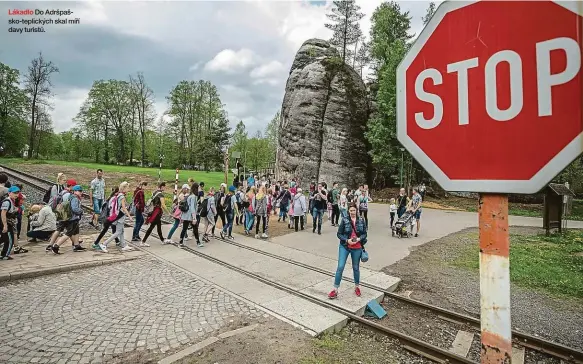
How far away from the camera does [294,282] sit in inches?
292

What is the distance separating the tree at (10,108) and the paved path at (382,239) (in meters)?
47.1

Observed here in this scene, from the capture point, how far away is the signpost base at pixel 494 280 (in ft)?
4.02

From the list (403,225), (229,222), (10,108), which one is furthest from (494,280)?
(10,108)

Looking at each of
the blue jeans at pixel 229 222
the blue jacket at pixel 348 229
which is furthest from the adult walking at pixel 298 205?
the blue jacket at pixel 348 229

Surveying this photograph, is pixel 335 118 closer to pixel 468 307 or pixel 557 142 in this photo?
pixel 468 307

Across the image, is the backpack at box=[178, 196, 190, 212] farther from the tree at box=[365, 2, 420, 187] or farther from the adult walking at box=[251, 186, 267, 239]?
the tree at box=[365, 2, 420, 187]

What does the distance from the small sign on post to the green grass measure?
861cm

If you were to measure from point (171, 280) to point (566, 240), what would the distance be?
52.1 feet

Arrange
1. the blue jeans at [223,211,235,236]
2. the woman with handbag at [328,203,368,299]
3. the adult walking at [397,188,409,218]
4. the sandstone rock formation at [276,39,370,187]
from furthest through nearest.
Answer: the sandstone rock formation at [276,39,370,187] < the adult walking at [397,188,409,218] < the blue jeans at [223,211,235,236] < the woman with handbag at [328,203,368,299]

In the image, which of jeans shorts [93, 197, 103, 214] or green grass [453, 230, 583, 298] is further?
jeans shorts [93, 197, 103, 214]

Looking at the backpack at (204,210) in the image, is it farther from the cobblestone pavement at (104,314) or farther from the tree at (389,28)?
the tree at (389,28)

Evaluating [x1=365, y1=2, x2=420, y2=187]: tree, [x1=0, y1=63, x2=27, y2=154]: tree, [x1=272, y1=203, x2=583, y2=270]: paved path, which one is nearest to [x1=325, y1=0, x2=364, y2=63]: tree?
[x1=365, y1=2, x2=420, y2=187]: tree

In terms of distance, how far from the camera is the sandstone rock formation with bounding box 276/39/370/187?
30641 millimetres

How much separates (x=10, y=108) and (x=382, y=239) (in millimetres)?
53766
